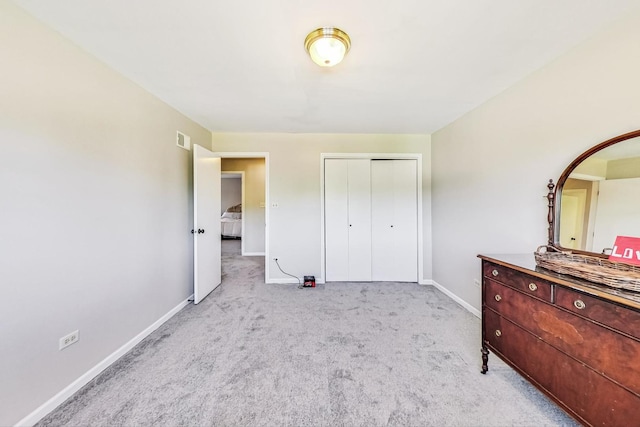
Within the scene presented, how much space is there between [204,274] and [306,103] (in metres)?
2.43

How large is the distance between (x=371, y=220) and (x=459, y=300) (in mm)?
1534

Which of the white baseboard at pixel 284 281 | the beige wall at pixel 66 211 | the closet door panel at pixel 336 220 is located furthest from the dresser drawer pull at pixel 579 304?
the white baseboard at pixel 284 281

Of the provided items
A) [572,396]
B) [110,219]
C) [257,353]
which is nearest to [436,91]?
[572,396]

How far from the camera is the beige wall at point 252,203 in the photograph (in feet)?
18.6

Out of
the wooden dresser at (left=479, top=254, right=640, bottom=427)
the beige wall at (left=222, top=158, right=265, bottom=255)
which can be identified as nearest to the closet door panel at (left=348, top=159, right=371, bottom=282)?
the wooden dresser at (left=479, top=254, right=640, bottom=427)

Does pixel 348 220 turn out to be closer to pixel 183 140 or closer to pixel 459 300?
pixel 459 300

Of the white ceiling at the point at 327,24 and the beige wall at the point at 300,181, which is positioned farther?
the beige wall at the point at 300,181

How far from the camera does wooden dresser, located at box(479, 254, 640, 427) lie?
962 millimetres

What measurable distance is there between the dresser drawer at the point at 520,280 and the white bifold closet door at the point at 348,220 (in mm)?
2051

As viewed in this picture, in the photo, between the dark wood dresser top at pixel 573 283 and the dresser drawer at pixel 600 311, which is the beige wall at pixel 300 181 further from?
the dresser drawer at pixel 600 311

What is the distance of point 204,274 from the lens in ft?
9.84

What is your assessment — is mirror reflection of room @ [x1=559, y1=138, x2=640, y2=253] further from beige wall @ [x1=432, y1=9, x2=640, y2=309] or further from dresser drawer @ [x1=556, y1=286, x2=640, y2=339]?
dresser drawer @ [x1=556, y1=286, x2=640, y2=339]

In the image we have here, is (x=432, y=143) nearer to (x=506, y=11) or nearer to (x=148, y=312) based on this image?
(x=506, y=11)

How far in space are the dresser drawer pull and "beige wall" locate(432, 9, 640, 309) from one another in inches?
35.7
